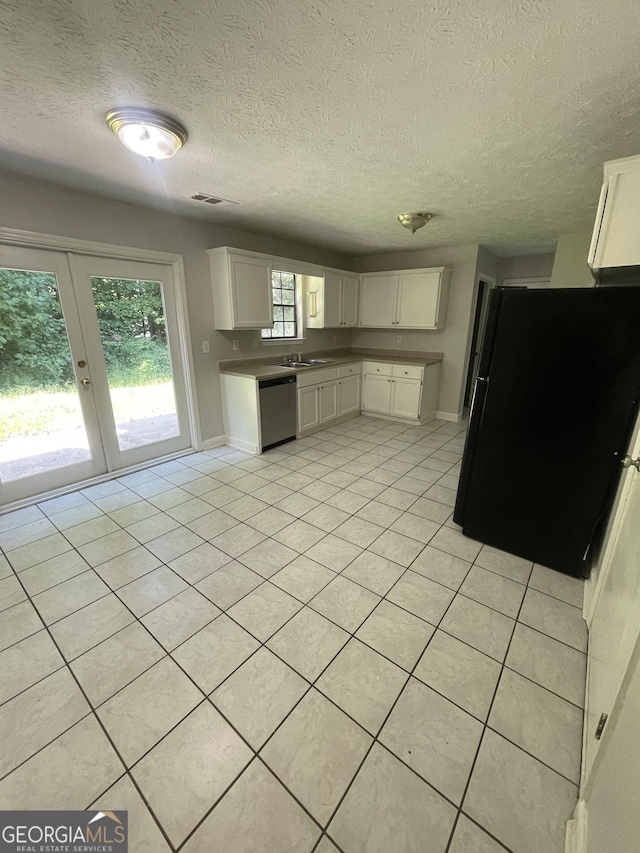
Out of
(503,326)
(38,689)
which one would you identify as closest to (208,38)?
(503,326)

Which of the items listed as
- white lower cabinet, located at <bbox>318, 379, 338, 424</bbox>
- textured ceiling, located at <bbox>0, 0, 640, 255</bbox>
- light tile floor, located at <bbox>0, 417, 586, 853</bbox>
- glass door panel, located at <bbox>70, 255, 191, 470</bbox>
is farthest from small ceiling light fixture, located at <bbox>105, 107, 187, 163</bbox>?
white lower cabinet, located at <bbox>318, 379, 338, 424</bbox>

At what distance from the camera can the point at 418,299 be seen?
4816 millimetres

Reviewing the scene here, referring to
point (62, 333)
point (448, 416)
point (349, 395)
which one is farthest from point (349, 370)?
point (62, 333)

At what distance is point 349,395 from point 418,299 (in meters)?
1.67

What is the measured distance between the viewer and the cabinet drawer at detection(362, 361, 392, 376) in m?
5.05

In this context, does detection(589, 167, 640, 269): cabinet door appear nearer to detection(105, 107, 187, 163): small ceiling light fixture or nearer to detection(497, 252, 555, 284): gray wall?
detection(105, 107, 187, 163): small ceiling light fixture

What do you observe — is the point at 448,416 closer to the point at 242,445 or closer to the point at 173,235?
the point at 242,445

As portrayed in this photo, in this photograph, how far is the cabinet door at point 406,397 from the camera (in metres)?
4.85

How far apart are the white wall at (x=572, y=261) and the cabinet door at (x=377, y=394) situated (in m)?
2.32

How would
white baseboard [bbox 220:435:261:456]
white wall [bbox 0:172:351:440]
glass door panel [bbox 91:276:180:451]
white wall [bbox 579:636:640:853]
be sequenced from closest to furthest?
white wall [bbox 579:636:640:853]
white wall [bbox 0:172:351:440]
glass door panel [bbox 91:276:180:451]
white baseboard [bbox 220:435:261:456]

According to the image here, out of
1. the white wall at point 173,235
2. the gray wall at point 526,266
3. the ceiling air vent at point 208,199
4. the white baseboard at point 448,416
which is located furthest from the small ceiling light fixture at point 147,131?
the gray wall at point 526,266

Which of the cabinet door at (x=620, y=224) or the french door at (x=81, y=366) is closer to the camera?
the cabinet door at (x=620, y=224)

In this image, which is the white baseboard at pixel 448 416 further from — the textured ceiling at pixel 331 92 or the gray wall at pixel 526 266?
→ the textured ceiling at pixel 331 92

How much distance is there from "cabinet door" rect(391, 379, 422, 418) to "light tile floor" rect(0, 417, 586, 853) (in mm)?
2449
